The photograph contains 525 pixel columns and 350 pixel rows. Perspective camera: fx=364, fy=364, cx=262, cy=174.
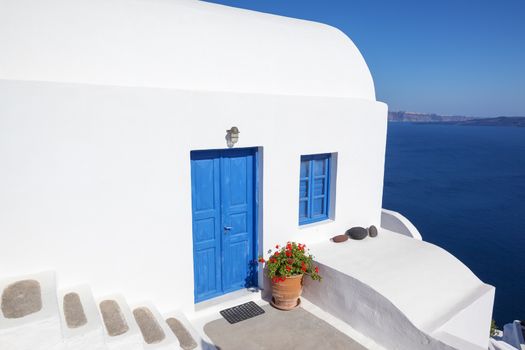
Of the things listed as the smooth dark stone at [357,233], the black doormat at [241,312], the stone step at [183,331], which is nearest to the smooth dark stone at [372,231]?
the smooth dark stone at [357,233]

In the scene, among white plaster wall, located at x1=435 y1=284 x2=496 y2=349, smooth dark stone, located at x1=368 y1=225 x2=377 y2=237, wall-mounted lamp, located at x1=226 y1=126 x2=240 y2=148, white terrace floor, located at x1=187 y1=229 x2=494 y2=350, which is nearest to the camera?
white terrace floor, located at x1=187 y1=229 x2=494 y2=350

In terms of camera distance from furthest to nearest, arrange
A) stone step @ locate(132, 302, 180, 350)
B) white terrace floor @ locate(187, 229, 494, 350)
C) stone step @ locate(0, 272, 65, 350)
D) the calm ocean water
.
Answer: the calm ocean water → white terrace floor @ locate(187, 229, 494, 350) → stone step @ locate(132, 302, 180, 350) → stone step @ locate(0, 272, 65, 350)

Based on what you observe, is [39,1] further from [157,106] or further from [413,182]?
[413,182]

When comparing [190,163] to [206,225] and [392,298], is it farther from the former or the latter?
[392,298]

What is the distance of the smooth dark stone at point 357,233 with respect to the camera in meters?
7.01

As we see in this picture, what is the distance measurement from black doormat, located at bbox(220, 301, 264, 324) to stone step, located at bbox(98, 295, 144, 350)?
1637 millimetres

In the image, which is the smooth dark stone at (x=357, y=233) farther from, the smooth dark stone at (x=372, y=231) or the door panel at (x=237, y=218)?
the door panel at (x=237, y=218)

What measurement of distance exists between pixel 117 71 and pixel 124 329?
9.84 feet

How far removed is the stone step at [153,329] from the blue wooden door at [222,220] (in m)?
1.03

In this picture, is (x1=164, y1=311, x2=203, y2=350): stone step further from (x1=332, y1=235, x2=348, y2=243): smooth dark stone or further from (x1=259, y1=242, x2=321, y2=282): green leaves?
(x1=332, y1=235, x2=348, y2=243): smooth dark stone

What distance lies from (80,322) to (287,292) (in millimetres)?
3010

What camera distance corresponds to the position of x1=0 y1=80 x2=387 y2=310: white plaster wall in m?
3.90

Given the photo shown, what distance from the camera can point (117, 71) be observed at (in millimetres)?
4508

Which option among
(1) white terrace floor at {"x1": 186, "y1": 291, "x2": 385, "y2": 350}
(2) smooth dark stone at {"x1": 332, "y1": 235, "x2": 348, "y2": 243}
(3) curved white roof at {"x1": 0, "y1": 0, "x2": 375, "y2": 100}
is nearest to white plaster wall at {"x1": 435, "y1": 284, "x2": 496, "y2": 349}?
(1) white terrace floor at {"x1": 186, "y1": 291, "x2": 385, "y2": 350}
